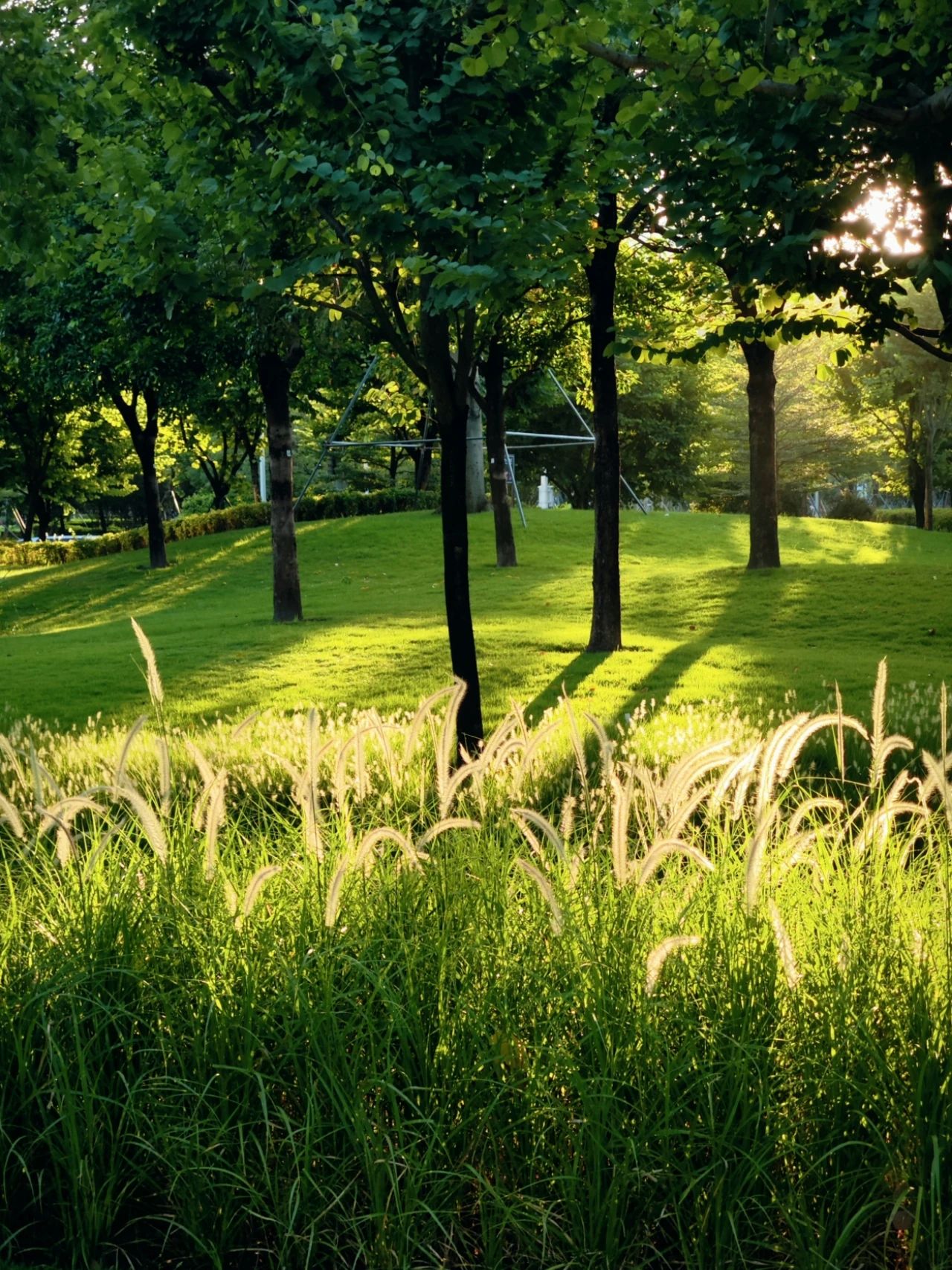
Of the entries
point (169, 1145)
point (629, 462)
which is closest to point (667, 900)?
point (169, 1145)

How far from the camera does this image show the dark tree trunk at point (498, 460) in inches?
1032

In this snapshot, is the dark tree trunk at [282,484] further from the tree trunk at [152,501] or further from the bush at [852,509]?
the bush at [852,509]

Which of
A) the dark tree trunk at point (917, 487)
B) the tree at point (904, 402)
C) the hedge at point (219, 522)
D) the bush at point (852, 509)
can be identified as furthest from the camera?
the bush at point (852, 509)

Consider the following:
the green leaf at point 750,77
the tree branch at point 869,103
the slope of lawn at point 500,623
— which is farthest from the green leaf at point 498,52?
the slope of lawn at point 500,623

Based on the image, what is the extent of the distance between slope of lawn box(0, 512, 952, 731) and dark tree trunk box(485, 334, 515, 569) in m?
0.47

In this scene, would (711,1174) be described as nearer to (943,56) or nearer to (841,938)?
(841,938)

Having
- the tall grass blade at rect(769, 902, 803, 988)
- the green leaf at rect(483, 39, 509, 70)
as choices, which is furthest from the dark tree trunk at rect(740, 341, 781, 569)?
the tall grass blade at rect(769, 902, 803, 988)

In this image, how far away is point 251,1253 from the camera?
3543 mm

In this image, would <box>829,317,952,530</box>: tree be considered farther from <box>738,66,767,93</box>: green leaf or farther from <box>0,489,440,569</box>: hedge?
<box>738,66,767,93</box>: green leaf

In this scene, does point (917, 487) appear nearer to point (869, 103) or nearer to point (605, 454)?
point (605, 454)

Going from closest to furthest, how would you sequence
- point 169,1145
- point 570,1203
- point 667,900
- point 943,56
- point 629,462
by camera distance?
point 570,1203, point 169,1145, point 667,900, point 943,56, point 629,462

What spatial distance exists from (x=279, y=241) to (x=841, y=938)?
313 inches

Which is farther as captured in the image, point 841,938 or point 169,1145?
point 841,938

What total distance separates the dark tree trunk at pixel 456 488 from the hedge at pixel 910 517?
36.2 meters
